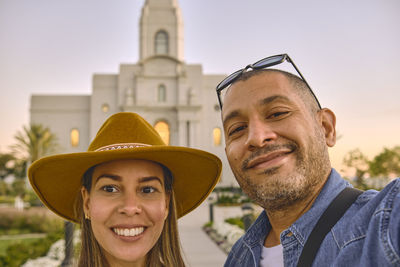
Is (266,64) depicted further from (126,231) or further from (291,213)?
(126,231)

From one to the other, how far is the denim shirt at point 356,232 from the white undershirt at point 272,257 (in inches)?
8.7

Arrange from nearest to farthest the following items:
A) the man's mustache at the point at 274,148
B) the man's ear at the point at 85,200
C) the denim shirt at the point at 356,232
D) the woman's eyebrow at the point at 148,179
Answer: the denim shirt at the point at 356,232 → the man's mustache at the point at 274,148 → the woman's eyebrow at the point at 148,179 → the man's ear at the point at 85,200

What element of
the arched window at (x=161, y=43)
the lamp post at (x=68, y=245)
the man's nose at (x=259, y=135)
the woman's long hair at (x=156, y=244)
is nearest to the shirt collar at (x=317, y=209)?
the man's nose at (x=259, y=135)

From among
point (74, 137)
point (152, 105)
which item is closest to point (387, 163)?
point (152, 105)

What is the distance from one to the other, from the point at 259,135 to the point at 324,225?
546 mm

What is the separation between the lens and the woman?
6.72ft

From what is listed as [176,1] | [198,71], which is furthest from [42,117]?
[176,1]

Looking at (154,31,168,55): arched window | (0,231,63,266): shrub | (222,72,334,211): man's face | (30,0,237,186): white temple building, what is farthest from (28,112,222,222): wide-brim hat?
(154,31,168,55): arched window

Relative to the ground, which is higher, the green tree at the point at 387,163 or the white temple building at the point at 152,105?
the white temple building at the point at 152,105

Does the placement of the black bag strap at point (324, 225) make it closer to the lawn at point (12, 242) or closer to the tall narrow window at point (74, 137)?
the lawn at point (12, 242)

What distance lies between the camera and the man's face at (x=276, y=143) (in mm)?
1717

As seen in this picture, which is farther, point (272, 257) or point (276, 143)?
point (272, 257)

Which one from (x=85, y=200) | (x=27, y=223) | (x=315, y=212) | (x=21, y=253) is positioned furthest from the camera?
(x=27, y=223)

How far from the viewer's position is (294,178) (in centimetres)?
170
